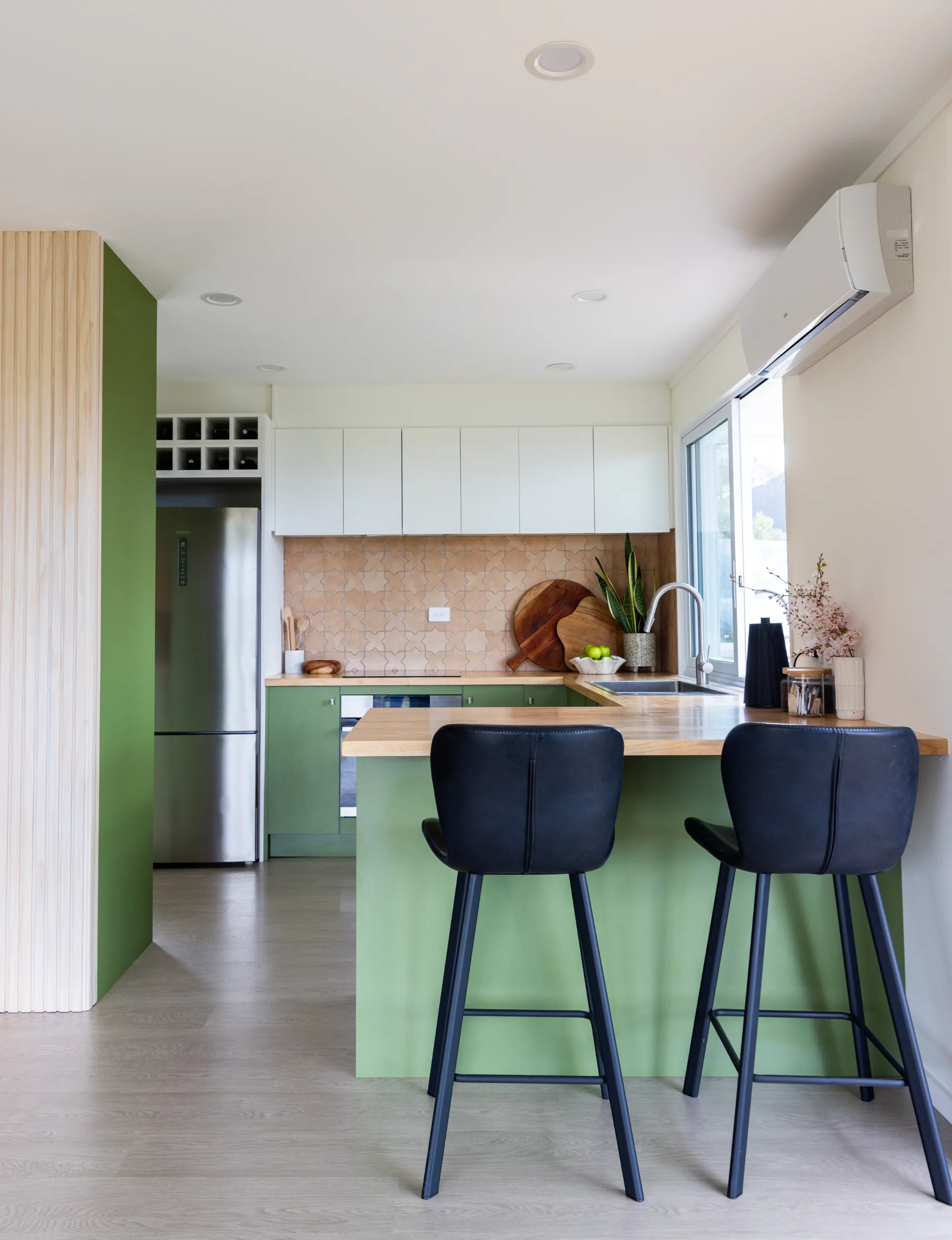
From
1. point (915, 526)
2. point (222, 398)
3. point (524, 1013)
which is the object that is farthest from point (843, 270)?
point (222, 398)

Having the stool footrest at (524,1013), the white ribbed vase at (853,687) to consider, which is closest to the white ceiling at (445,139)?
the white ribbed vase at (853,687)

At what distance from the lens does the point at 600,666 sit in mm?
4598

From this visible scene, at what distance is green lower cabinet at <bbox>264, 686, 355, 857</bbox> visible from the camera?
4645mm

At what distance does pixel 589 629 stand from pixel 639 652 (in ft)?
1.27

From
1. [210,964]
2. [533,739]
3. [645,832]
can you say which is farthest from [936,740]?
[210,964]

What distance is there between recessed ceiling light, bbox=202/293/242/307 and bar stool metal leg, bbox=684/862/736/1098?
9.09 ft

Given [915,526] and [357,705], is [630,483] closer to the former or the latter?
[357,705]

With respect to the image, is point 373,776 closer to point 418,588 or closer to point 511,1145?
point 511,1145

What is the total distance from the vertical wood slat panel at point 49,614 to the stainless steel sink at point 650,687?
7.17ft

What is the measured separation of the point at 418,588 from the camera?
17.0ft

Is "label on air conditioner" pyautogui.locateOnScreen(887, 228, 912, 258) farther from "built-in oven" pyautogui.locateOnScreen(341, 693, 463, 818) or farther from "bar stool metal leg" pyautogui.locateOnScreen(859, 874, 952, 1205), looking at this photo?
"built-in oven" pyautogui.locateOnScreen(341, 693, 463, 818)

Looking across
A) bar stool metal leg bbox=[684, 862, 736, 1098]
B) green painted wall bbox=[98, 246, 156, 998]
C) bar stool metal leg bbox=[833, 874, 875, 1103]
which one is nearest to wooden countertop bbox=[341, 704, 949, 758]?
bar stool metal leg bbox=[684, 862, 736, 1098]

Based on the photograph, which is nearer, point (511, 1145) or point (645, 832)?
point (511, 1145)

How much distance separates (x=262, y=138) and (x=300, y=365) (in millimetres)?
2166
